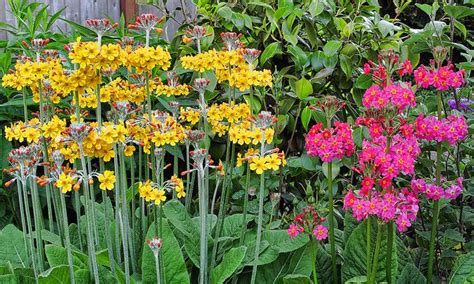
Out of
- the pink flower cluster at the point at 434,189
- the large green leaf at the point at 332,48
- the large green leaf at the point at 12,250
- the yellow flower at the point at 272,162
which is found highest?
the large green leaf at the point at 332,48

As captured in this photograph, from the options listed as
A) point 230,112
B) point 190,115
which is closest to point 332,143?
point 230,112

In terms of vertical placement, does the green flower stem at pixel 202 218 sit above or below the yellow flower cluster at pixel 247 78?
below

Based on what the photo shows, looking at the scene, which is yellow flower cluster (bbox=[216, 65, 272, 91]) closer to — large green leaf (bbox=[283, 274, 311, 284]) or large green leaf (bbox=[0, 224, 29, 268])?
large green leaf (bbox=[283, 274, 311, 284])

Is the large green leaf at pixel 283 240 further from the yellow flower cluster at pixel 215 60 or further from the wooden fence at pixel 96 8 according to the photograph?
the wooden fence at pixel 96 8

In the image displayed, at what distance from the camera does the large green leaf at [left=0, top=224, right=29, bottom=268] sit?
204 cm

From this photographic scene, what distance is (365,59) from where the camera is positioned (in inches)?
105

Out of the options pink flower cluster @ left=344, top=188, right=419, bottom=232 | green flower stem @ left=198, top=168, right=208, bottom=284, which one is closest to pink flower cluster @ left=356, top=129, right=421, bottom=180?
pink flower cluster @ left=344, top=188, right=419, bottom=232

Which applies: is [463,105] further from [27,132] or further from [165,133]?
[27,132]

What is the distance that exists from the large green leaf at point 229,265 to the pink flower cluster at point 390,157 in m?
0.42

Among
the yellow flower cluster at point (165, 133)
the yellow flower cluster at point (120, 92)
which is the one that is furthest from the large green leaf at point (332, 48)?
the yellow flower cluster at point (165, 133)

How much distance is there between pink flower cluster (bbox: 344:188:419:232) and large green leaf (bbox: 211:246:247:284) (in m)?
0.36

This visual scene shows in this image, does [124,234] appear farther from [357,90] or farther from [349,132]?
[357,90]

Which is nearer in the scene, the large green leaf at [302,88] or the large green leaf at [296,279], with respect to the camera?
the large green leaf at [296,279]

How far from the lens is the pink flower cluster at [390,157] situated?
154cm
